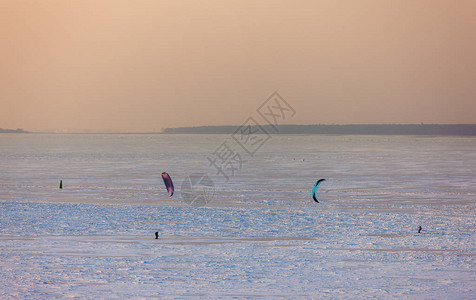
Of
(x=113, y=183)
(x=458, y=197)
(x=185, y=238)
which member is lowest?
(x=185, y=238)

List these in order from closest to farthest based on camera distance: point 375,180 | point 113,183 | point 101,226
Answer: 1. point 101,226
2. point 113,183
3. point 375,180

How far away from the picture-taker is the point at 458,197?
1939 centimetres

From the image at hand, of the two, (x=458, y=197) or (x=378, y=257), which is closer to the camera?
(x=378, y=257)

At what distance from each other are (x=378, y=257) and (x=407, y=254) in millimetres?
635

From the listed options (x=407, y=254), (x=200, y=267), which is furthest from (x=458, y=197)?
(x=200, y=267)

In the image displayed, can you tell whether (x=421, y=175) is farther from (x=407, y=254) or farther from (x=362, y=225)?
(x=407, y=254)

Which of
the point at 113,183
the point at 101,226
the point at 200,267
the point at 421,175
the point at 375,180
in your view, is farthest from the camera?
the point at 421,175

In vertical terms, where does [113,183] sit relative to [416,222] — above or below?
above

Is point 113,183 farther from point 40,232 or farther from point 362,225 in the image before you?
point 362,225

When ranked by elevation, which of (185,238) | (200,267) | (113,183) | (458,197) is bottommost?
(200,267)

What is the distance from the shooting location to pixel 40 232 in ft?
41.2

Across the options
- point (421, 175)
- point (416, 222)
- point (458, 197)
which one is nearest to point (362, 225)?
point (416, 222)

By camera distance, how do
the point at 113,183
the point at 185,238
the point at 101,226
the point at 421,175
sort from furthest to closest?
the point at 421,175, the point at 113,183, the point at 101,226, the point at 185,238

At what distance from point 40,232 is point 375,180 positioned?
57.9ft
